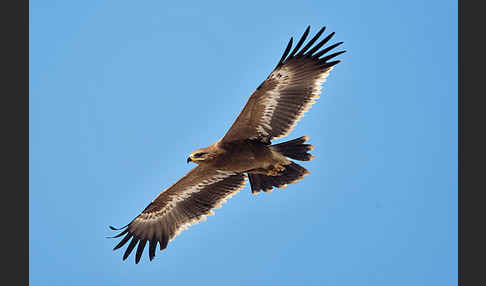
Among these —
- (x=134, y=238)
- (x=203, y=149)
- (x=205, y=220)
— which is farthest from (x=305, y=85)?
(x=134, y=238)

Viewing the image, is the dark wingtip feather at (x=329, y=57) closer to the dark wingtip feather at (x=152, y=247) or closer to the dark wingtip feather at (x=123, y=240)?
the dark wingtip feather at (x=152, y=247)

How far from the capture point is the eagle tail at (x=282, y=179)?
9.86 m

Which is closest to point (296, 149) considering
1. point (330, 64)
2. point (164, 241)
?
point (330, 64)

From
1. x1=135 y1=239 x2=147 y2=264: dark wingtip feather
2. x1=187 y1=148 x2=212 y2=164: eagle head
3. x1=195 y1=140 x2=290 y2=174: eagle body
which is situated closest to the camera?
x1=187 y1=148 x2=212 y2=164: eagle head

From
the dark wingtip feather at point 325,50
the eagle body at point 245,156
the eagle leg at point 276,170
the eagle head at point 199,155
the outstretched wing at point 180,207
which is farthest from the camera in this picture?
the outstretched wing at point 180,207

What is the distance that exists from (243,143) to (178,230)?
208 centimetres

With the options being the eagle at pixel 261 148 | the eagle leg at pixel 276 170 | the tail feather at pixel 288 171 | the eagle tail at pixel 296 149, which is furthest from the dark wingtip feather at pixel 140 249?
the eagle tail at pixel 296 149

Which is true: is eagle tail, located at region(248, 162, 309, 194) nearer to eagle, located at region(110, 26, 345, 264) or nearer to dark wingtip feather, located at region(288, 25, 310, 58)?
eagle, located at region(110, 26, 345, 264)

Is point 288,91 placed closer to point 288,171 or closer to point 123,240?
point 288,171

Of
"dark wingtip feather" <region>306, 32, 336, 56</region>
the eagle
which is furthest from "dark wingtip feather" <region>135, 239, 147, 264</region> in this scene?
"dark wingtip feather" <region>306, 32, 336, 56</region>

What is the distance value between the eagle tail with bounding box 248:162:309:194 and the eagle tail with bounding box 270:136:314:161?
0.31 meters

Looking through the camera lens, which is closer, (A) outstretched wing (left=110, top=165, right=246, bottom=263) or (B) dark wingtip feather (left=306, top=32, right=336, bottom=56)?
(B) dark wingtip feather (left=306, top=32, right=336, bottom=56)

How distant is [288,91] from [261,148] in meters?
1.05

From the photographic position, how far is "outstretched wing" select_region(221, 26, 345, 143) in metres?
9.34
